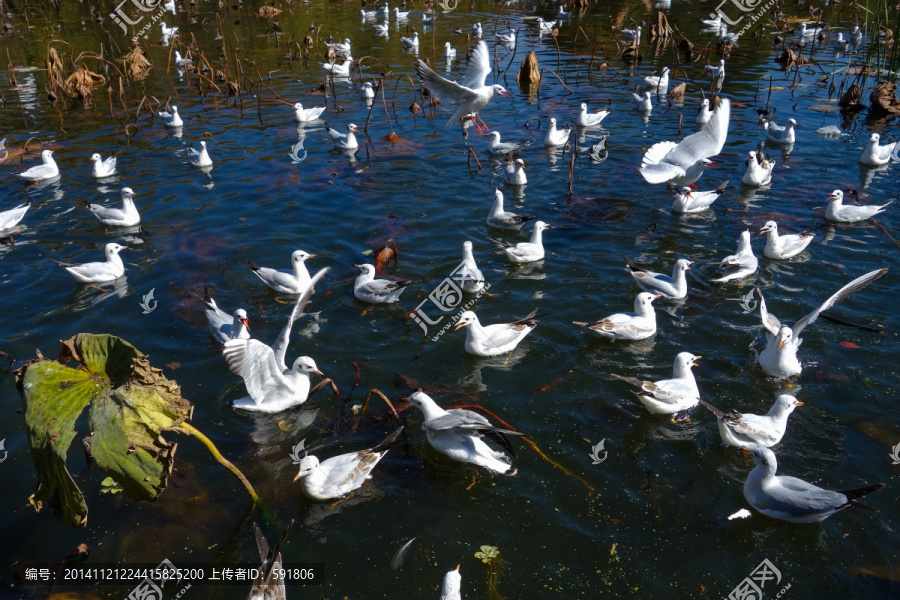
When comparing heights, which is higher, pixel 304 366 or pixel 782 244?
pixel 782 244

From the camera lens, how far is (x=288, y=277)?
11.6 m

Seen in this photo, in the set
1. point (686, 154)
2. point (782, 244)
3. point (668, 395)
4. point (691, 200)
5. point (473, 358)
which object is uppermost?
point (686, 154)

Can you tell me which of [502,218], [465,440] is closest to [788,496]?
[465,440]

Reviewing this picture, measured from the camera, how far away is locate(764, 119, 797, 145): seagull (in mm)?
17766

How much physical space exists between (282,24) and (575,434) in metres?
38.2

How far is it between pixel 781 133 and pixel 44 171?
65.9 ft

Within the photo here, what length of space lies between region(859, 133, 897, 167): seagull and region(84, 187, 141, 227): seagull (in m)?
18.0

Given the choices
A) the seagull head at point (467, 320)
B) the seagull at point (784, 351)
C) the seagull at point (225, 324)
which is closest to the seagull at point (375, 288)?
the seagull head at point (467, 320)

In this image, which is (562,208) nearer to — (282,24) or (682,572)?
(682,572)

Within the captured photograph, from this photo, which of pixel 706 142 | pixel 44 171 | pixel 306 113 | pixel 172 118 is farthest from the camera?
pixel 306 113

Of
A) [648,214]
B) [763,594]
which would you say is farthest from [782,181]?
[763,594]

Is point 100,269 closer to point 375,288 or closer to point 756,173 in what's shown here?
point 375,288

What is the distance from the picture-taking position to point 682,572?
21.1 ft

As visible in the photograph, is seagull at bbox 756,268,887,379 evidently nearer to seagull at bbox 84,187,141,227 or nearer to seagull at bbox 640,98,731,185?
seagull at bbox 640,98,731,185
